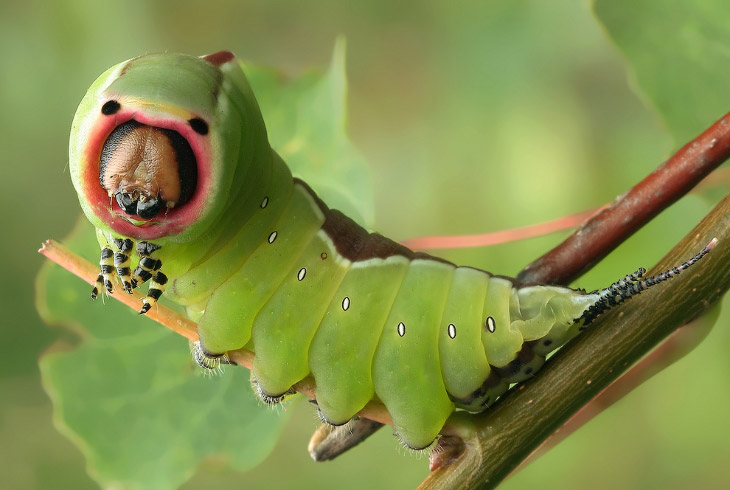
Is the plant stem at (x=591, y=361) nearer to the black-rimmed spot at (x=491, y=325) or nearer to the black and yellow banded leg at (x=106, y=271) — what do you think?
the black-rimmed spot at (x=491, y=325)

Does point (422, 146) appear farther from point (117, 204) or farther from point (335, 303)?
point (117, 204)

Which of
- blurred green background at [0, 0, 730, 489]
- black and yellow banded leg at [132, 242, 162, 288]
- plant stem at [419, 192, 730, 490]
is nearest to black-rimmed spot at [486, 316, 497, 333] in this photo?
plant stem at [419, 192, 730, 490]

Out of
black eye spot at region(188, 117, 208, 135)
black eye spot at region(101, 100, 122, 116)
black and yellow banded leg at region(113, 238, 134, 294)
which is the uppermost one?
black eye spot at region(188, 117, 208, 135)

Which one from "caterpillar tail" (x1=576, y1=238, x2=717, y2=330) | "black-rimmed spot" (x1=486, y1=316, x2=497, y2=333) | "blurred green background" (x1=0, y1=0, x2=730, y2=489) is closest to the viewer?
"caterpillar tail" (x1=576, y1=238, x2=717, y2=330)

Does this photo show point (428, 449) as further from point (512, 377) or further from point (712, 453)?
point (712, 453)

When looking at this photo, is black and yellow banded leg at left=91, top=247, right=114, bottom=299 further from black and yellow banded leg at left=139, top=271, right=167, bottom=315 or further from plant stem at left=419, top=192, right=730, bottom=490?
plant stem at left=419, top=192, right=730, bottom=490

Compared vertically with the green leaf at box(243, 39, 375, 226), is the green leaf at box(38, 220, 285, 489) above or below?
below

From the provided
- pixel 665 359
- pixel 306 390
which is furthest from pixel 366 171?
pixel 665 359

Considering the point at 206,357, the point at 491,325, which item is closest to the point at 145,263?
the point at 206,357
